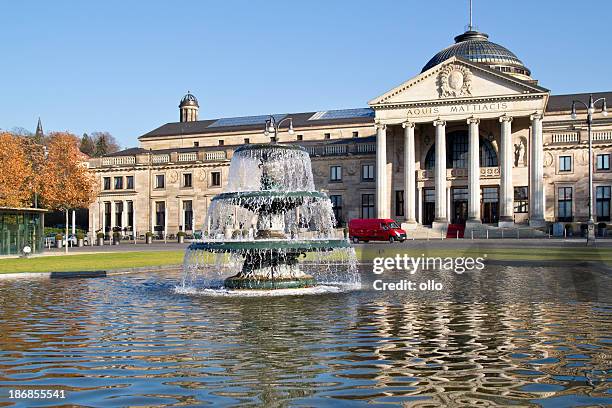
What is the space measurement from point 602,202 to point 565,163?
5.10 metres

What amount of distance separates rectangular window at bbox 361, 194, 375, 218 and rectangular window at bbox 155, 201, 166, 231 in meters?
24.5

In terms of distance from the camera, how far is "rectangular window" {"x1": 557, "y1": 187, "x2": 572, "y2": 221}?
70688mm

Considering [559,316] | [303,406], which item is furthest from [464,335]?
[303,406]

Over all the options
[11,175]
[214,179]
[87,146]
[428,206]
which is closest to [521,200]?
[428,206]

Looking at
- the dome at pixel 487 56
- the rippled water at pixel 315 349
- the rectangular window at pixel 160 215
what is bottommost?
the rippled water at pixel 315 349

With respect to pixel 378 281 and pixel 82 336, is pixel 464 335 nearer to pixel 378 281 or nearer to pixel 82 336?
pixel 82 336

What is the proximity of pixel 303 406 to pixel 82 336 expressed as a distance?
18.8 feet

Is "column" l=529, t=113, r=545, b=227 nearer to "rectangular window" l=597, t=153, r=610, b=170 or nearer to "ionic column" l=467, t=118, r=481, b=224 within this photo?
"ionic column" l=467, t=118, r=481, b=224

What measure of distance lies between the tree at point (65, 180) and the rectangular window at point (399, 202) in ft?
108

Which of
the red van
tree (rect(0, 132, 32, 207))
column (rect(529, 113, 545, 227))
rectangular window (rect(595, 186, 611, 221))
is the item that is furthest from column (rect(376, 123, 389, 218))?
tree (rect(0, 132, 32, 207))

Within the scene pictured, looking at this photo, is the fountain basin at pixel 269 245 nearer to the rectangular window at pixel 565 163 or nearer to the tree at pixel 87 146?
the rectangular window at pixel 565 163

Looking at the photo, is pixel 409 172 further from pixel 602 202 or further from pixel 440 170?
pixel 602 202

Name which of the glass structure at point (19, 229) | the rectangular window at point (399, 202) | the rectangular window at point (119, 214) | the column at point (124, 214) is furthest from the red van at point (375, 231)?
the rectangular window at point (119, 214)

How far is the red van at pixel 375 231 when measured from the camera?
59.9 metres
